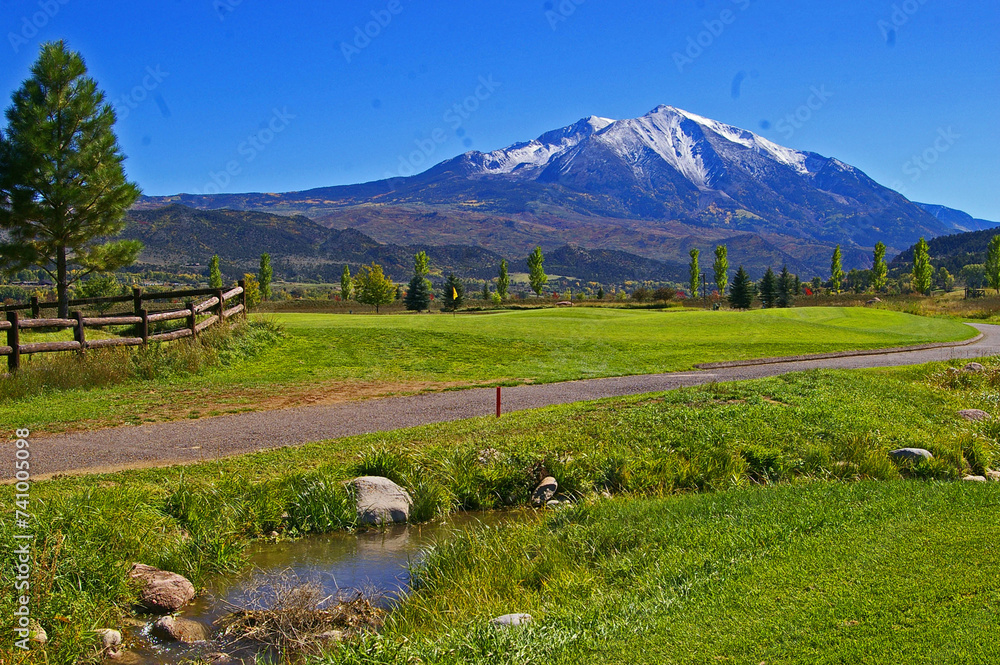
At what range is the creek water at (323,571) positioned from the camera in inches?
241

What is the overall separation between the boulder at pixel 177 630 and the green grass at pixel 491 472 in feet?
1.25

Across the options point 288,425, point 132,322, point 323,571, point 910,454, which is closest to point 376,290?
point 132,322

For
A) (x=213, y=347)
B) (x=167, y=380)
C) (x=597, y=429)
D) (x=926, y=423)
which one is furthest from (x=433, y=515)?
(x=213, y=347)

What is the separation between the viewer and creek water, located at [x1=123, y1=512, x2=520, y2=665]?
20.1 ft

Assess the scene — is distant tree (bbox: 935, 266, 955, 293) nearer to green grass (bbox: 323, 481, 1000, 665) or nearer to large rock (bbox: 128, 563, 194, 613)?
green grass (bbox: 323, 481, 1000, 665)

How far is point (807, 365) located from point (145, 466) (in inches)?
742

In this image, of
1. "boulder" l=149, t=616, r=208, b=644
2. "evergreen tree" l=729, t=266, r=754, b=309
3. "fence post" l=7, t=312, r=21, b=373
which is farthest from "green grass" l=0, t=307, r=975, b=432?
"evergreen tree" l=729, t=266, r=754, b=309

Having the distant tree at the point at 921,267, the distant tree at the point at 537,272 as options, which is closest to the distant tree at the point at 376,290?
the distant tree at the point at 537,272

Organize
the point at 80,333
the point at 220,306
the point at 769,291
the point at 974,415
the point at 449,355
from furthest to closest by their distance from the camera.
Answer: the point at 769,291 → the point at 449,355 → the point at 220,306 → the point at 80,333 → the point at 974,415

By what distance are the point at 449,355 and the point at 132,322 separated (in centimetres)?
898

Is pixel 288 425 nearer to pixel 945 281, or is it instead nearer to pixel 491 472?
pixel 491 472

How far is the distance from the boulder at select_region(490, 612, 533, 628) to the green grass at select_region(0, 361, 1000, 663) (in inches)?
7.2

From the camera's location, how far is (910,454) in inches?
406

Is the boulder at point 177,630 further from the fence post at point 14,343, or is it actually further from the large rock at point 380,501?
the fence post at point 14,343
